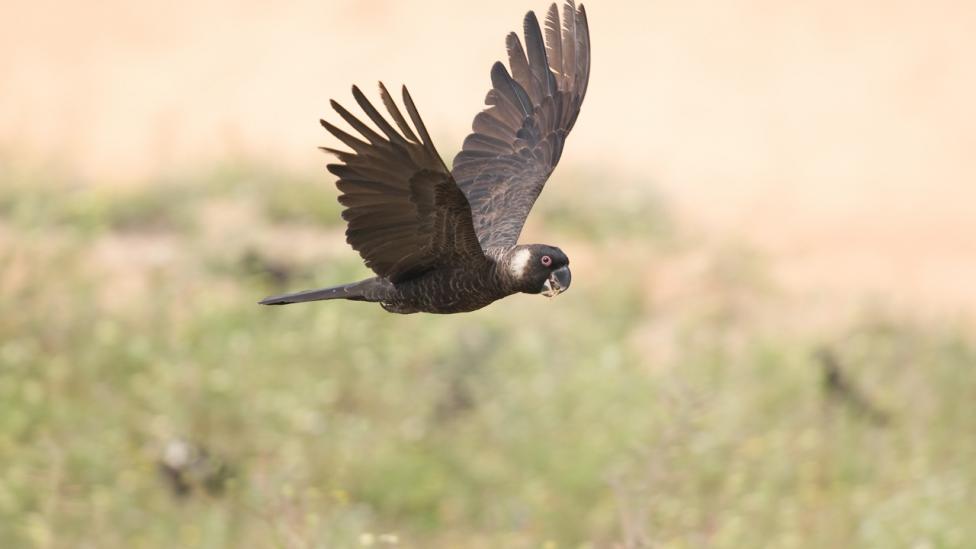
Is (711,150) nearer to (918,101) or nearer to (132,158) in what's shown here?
(918,101)

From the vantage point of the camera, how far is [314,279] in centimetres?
948

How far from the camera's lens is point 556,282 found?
5.25 meters

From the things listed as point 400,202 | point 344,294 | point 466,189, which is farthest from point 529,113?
point 400,202

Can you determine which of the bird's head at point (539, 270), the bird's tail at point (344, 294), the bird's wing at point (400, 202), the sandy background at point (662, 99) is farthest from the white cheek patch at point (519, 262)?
the sandy background at point (662, 99)

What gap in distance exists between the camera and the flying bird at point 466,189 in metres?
4.84

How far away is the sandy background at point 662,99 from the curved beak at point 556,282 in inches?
257

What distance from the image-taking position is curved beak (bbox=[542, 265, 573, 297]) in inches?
206

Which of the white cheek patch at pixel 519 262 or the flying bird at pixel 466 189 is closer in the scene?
the flying bird at pixel 466 189

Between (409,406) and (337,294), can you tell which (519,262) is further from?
(409,406)

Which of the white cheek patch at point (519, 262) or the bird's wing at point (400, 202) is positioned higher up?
the bird's wing at point (400, 202)

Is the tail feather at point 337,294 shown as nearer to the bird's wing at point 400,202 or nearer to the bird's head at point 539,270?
the bird's wing at point 400,202

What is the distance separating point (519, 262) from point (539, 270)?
0.08 metres

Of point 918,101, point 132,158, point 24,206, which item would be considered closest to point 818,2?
point 918,101

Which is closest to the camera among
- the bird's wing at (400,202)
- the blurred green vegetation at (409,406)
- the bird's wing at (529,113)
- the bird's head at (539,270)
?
the bird's wing at (400,202)
